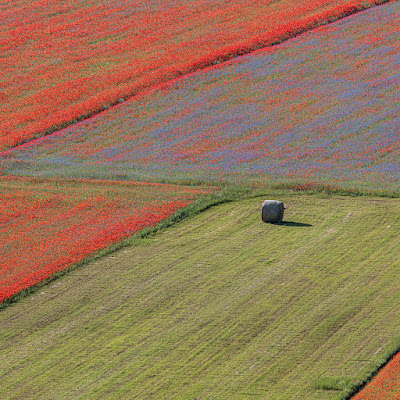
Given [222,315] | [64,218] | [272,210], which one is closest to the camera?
[222,315]

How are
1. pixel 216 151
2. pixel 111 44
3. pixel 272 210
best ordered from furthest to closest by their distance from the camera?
pixel 111 44 < pixel 216 151 < pixel 272 210

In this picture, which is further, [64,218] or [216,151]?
[216,151]

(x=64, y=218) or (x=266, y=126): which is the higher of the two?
(x=64, y=218)

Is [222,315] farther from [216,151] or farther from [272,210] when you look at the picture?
[216,151]

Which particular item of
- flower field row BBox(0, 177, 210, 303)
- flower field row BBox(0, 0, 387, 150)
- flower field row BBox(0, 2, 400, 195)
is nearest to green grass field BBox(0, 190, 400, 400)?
flower field row BBox(0, 177, 210, 303)

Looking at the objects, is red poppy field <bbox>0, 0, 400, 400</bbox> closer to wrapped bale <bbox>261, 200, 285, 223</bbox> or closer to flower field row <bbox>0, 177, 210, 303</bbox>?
flower field row <bbox>0, 177, 210, 303</bbox>

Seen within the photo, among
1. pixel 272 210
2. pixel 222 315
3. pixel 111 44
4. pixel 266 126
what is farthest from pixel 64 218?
pixel 111 44

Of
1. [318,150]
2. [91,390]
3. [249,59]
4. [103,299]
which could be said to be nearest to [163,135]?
[318,150]
